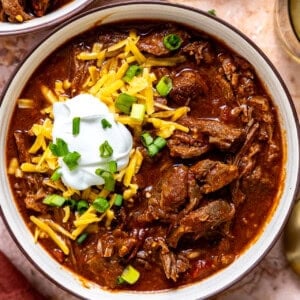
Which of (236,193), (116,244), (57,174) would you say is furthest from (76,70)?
(236,193)

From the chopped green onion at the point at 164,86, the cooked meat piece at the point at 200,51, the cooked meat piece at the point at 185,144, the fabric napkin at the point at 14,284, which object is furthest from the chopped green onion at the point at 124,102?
the fabric napkin at the point at 14,284

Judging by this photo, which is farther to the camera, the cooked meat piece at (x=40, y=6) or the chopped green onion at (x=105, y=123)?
the cooked meat piece at (x=40, y=6)

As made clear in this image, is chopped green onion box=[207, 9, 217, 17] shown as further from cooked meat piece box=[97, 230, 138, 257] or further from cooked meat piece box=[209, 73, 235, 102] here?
cooked meat piece box=[97, 230, 138, 257]

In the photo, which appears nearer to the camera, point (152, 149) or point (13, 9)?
point (152, 149)

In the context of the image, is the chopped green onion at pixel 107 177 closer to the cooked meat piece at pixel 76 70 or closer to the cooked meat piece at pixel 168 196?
the cooked meat piece at pixel 168 196

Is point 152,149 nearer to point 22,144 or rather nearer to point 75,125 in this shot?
point 75,125

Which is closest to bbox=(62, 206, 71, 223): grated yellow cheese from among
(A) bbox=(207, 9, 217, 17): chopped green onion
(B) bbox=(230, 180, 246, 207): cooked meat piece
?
(B) bbox=(230, 180, 246, 207): cooked meat piece
